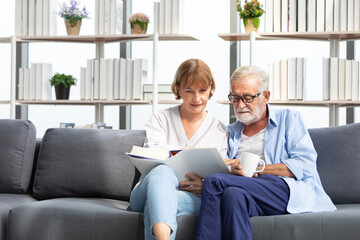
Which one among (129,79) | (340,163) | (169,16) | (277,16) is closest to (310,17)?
(277,16)

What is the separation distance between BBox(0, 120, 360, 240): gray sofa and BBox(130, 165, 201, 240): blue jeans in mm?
62

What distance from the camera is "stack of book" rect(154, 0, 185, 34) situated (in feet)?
13.9

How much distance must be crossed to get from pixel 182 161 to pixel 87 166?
722 millimetres

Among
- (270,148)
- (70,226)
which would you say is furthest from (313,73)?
(70,226)

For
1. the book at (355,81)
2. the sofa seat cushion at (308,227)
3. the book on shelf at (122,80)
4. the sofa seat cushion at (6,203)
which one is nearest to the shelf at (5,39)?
the book on shelf at (122,80)

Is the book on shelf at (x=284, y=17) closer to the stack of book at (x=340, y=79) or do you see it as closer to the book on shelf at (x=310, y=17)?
the book on shelf at (x=310, y=17)

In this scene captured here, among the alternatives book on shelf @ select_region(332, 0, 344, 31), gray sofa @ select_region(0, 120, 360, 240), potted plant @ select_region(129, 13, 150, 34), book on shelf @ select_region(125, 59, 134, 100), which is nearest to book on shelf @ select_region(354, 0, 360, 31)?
book on shelf @ select_region(332, 0, 344, 31)

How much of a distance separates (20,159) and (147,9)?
2284mm

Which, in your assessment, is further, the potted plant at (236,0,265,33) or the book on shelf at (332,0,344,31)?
the potted plant at (236,0,265,33)

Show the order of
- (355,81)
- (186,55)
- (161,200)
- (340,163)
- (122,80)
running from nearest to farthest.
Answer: (161,200) < (340,163) < (355,81) < (122,80) < (186,55)

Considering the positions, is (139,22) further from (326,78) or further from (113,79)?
(326,78)

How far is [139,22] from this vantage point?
14.4ft

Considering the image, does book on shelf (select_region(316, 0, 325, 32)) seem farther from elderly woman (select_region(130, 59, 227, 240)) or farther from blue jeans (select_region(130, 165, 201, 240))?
blue jeans (select_region(130, 165, 201, 240))

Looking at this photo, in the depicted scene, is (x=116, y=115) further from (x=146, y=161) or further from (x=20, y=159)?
(x=146, y=161)
